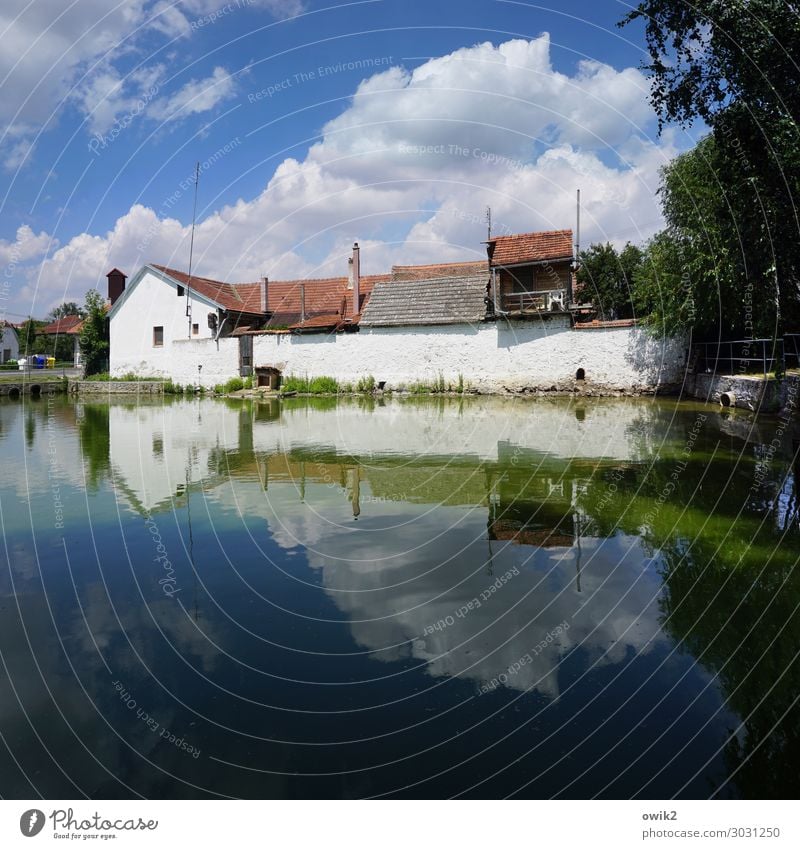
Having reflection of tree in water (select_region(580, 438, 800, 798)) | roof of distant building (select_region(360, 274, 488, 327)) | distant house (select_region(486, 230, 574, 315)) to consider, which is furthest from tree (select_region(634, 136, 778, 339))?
reflection of tree in water (select_region(580, 438, 800, 798))

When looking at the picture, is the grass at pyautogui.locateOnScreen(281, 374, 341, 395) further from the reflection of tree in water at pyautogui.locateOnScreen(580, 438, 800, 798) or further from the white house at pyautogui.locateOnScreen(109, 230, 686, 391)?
the reflection of tree in water at pyautogui.locateOnScreen(580, 438, 800, 798)

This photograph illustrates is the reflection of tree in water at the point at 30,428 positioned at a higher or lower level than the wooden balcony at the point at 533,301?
lower

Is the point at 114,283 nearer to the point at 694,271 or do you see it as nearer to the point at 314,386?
the point at 314,386

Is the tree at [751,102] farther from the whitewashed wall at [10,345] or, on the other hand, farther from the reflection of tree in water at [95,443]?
the whitewashed wall at [10,345]

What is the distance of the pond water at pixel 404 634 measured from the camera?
2.97 meters

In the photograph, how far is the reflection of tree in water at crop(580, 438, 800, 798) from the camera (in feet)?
10.2

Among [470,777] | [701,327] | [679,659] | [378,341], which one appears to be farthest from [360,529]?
[378,341]

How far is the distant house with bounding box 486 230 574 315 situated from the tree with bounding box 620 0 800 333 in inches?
666

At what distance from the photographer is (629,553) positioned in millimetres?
5871

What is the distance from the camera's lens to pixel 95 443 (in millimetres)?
13672

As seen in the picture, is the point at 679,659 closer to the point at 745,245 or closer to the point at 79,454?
the point at 745,245

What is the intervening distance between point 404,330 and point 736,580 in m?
25.6

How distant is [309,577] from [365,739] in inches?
92.9

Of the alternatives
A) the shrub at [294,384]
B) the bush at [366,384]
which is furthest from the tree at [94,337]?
the bush at [366,384]
